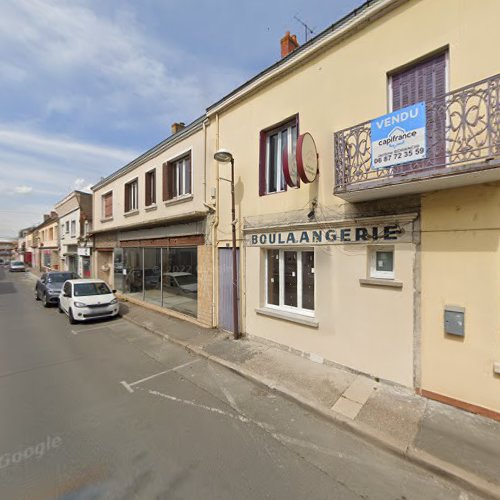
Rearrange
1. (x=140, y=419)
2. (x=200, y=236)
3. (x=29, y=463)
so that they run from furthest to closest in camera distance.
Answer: (x=200, y=236)
(x=140, y=419)
(x=29, y=463)

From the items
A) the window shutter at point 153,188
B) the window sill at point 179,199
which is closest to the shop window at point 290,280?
the window sill at point 179,199

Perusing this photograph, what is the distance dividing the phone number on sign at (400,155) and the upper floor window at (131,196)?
37.0 feet

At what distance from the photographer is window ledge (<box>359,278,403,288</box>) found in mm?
4549

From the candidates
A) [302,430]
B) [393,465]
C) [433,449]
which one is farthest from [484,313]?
[302,430]

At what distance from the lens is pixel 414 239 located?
439 centimetres

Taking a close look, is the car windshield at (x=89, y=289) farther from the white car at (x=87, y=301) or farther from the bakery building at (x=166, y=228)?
the bakery building at (x=166, y=228)

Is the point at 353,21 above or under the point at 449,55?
above

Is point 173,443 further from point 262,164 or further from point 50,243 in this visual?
point 50,243

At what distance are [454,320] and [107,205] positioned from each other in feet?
54.2

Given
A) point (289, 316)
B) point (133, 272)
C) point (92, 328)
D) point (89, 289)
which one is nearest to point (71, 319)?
point (92, 328)

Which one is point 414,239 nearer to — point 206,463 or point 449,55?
point 449,55

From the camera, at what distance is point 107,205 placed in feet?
51.5

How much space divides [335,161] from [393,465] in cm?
440

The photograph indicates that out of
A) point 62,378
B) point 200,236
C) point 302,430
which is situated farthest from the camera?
point 200,236
